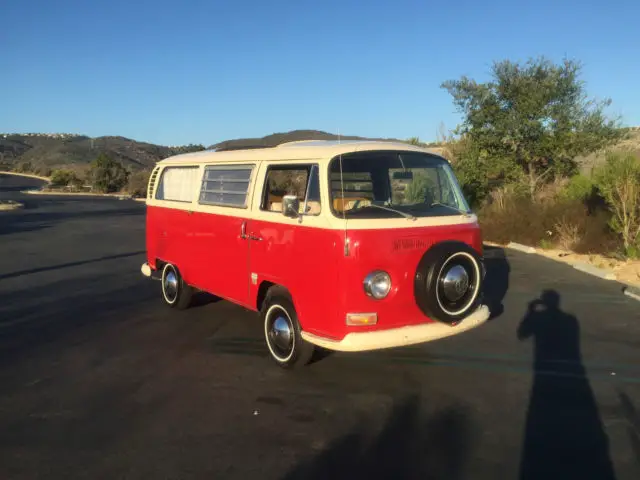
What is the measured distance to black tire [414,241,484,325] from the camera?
4.99 metres

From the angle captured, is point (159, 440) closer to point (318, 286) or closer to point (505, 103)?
point (318, 286)

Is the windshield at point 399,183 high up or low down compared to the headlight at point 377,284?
up

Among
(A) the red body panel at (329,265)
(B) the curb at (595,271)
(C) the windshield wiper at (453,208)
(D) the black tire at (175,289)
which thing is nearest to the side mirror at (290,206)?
(A) the red body panel at (329,265)

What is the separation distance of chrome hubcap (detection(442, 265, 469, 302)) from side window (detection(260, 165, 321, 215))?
1349mm

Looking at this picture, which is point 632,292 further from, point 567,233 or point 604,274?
point 567,233

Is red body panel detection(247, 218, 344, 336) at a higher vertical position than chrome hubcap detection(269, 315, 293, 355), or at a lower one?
higher

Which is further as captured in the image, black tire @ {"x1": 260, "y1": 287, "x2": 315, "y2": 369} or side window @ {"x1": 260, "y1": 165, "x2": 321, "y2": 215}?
black tire @ {"x1": 260, "y1": 287, "x2": 315, "y2": 369}

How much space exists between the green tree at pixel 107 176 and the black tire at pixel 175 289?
46712 millimetres

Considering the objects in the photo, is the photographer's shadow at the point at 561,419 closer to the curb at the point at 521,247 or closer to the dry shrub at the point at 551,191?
the curb at the point at 521,247

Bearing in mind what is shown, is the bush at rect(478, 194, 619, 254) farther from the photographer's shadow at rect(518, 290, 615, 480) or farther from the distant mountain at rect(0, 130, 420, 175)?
the distant mountain at rect(0, 130, 420, 175)

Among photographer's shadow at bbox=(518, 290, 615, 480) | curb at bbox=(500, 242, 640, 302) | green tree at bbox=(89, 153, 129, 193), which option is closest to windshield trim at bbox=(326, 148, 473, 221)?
photographer's shadow at bbox=(518, 290, 615, 480)

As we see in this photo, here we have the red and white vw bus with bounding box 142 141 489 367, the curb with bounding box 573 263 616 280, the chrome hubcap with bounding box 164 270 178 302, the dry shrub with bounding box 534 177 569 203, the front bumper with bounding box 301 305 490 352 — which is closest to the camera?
the front bumper with bounding box 301 305 490 352

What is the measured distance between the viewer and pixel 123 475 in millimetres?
3754

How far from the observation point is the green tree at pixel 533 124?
17750 mm
